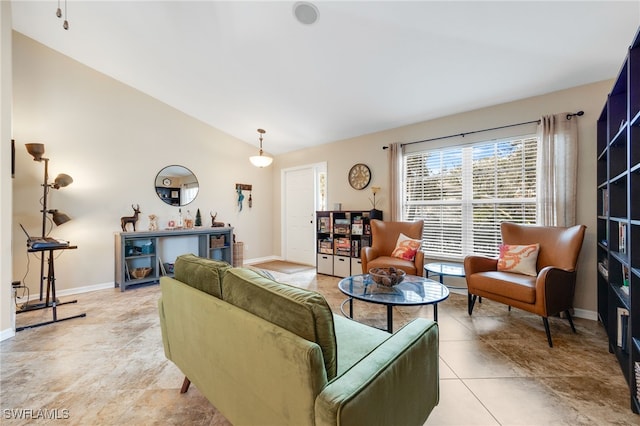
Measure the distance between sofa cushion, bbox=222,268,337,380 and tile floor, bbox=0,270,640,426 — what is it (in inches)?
35.7

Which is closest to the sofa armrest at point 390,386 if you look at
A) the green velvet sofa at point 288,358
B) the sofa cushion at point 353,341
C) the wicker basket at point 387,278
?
the green velvet sofa at point 288,358

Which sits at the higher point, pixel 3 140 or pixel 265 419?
pixel 3 140

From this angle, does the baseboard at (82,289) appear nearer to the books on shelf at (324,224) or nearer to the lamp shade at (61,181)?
the lamp shade at (61,181)

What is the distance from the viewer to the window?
316 cm

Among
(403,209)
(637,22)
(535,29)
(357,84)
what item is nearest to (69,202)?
(357,84)

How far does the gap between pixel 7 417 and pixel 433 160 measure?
454cm

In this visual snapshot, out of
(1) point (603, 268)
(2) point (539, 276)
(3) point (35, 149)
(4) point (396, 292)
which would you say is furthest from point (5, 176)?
(1) point (603, 268)

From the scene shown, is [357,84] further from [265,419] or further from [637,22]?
[265,419]

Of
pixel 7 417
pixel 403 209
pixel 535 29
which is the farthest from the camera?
pixel 403 209

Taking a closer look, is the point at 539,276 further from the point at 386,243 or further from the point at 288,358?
the point at 288,358

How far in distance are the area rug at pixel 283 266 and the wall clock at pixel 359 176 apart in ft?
6.27

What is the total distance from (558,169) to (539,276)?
1343mm

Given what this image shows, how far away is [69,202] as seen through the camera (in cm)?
357

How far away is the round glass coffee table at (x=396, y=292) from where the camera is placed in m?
2.07
